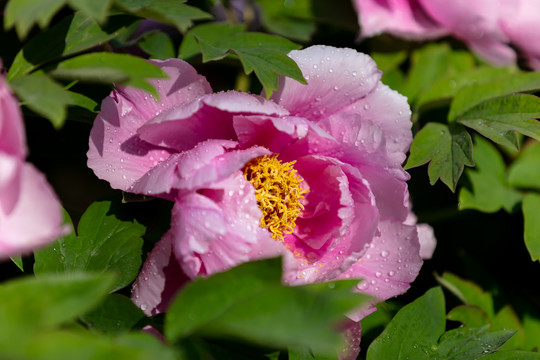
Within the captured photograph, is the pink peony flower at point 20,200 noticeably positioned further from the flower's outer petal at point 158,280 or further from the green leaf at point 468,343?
the green leaf at point 468,343

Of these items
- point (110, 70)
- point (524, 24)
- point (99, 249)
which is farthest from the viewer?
point (524, 24)

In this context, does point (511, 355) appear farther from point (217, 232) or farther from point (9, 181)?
point (9, 181)

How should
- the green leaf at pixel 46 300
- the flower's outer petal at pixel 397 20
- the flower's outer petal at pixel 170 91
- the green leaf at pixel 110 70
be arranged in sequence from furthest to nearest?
the flower's outer petal at pixel 397 20, the flower's outer petal at pixel 170 91, the green leaf at pixel 110 70, the green leaf at pixel 46 300

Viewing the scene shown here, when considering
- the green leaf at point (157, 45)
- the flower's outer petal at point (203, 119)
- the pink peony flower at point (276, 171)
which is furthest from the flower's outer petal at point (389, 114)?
the green leaf at point (157, 45)

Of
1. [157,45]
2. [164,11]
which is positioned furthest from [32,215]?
[157,45]

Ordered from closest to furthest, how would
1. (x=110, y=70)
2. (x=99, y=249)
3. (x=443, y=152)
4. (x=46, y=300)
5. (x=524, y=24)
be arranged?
(x=46, y=300), (x=110, y=70), (x=99, y=249), (x=443, y=152), (x=524, y=24)

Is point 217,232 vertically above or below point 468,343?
above

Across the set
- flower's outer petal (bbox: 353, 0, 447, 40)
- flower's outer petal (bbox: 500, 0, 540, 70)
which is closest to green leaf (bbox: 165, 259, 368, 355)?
flower's outer petal (bbox: 353, 0, 447, 40)
